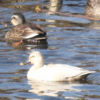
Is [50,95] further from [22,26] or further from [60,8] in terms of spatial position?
[60,8]

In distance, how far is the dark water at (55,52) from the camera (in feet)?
28.2

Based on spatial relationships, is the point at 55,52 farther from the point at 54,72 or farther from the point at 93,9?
the point at 93,9

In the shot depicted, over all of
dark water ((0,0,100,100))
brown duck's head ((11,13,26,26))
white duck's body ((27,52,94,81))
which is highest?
brown duck's head ((11,13,26,26))

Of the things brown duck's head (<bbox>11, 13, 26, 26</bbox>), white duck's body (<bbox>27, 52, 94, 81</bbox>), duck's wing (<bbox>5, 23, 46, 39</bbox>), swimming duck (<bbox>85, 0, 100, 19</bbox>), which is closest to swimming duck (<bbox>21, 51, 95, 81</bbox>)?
white duck's body (<bbox>27, 52, 94, 81</bbox>)

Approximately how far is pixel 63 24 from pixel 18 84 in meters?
7.81

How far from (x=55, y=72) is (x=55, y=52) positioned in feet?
10.8

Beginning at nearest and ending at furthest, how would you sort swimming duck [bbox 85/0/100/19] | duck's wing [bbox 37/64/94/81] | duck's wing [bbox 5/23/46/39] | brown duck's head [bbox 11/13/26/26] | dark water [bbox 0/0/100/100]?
1. dark water [bbox 0/0/100/100]
2. duck's wing [bbox 37/64/94/81]
3. duck's wing [bbox 5/23/46/39]
4. brown duck's head [bbox 11/13/26/26]
5. swimming duck [bbox 85/0/100/19]

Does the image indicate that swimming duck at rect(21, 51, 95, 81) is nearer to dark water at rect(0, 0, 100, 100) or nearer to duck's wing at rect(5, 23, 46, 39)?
dark water at rect(0, 0, 100, 100)

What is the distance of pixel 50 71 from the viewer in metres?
9.30

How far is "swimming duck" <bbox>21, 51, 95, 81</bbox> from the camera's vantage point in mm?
9078

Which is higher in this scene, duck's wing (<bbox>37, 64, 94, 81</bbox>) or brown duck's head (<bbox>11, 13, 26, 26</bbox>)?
brown duck's head (<bbox>11, 13, 26, 26</bbox>)

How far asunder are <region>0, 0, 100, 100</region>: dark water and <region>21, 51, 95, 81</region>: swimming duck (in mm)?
147

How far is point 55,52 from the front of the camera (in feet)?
41.0

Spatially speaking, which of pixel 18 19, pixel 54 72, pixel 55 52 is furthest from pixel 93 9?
Answer: pixel 54 72
